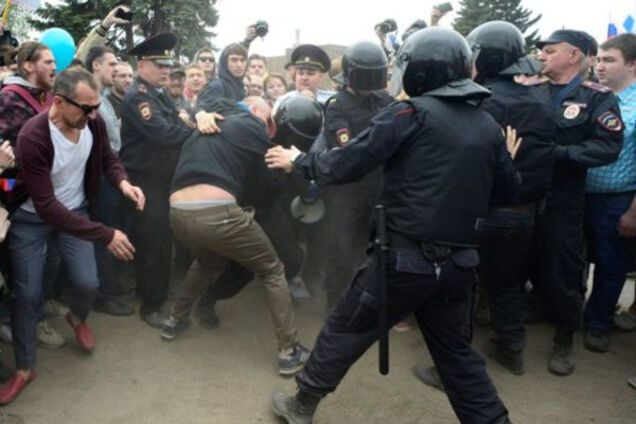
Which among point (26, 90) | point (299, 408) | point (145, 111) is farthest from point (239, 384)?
point (26, 90)

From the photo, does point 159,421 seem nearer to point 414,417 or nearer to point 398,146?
point 414,417

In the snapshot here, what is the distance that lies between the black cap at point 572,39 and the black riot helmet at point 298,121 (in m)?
1.74

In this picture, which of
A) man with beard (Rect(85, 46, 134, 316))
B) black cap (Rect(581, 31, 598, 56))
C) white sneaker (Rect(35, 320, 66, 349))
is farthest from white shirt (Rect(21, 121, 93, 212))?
black cap (Rect(581, 31, 598, 56))

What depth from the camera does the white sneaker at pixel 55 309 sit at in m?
4.17

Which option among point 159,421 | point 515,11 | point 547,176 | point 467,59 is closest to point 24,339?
point 159,421

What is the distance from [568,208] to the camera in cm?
371

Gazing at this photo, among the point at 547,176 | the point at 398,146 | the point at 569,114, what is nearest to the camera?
the point at 398,146

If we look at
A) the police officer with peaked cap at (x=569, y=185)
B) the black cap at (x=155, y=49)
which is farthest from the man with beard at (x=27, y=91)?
the police officer with peaked cap at (x=569, y=185)

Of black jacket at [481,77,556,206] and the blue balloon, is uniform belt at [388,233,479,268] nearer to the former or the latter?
black jacket at [481,77,556,206]

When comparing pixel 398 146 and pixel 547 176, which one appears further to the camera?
pixel 547 176

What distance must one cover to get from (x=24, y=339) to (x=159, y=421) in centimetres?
96

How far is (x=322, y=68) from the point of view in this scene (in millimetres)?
5289

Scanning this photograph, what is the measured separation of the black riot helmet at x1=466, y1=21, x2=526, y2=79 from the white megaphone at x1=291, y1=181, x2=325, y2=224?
65.9 inches

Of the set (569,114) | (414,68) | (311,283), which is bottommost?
(311,283)
